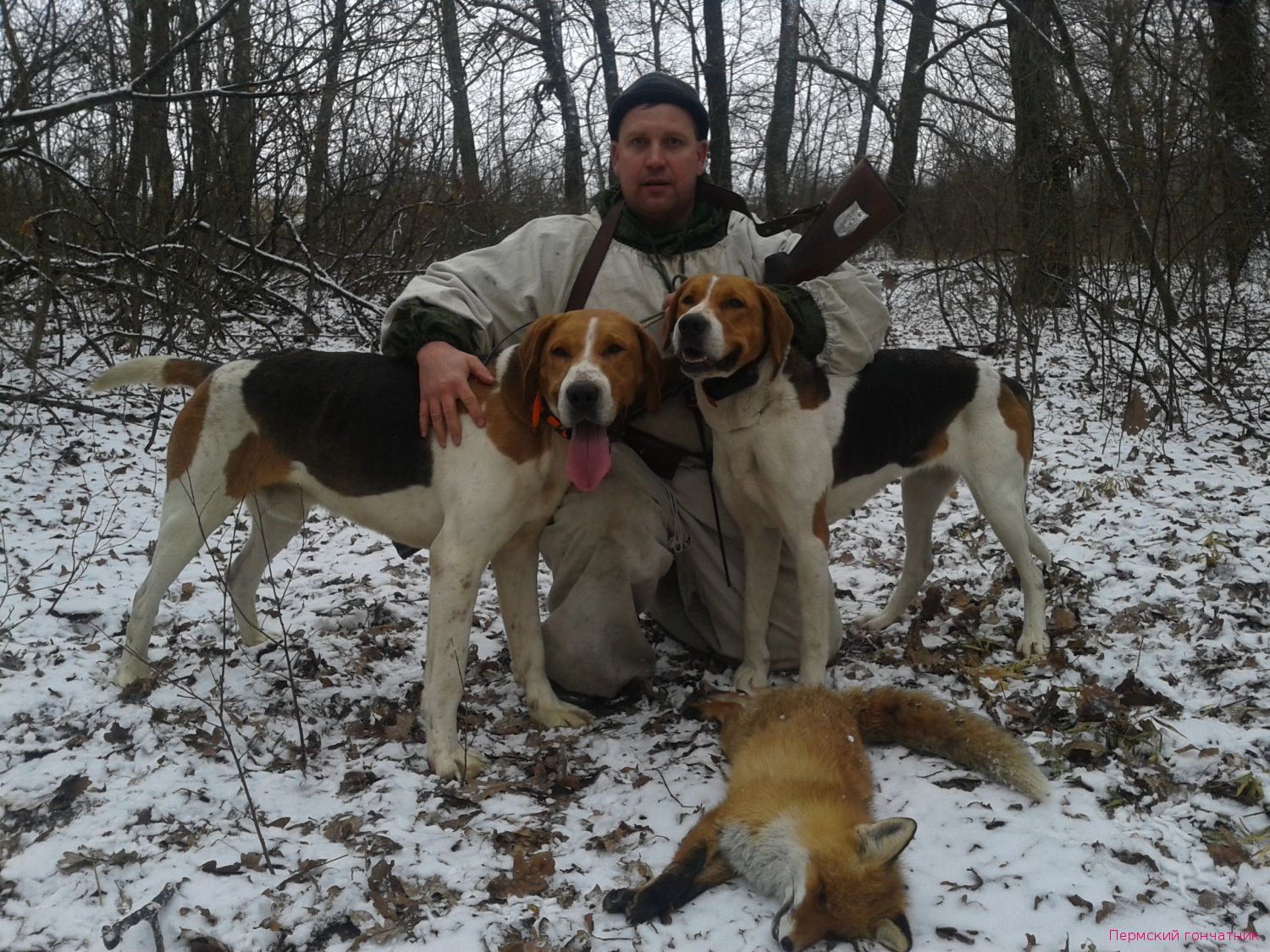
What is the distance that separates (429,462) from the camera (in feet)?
11.0

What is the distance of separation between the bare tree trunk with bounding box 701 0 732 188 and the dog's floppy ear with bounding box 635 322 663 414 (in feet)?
34.6

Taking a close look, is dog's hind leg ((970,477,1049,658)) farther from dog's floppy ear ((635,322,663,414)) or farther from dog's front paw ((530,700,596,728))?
dog's front paw ((530,700,596,728))

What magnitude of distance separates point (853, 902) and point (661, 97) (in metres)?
3.04

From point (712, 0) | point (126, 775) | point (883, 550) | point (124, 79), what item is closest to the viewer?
point (126, 775)

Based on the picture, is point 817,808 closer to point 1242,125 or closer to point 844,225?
point 844,225

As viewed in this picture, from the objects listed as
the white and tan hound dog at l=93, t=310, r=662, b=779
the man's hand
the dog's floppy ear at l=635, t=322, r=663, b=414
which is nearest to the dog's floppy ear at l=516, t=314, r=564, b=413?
the white and tan hound dog at l=93, t=310, r=662, b=779

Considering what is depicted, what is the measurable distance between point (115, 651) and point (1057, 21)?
8.25 meters

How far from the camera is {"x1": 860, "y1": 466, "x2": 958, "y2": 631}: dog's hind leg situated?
4.35 meters

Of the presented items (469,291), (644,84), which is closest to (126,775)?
(469,291)

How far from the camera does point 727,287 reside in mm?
3240

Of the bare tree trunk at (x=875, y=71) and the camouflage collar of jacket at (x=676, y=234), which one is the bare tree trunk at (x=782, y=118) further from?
the camouflage collar of jacket at (x=676, y=234)

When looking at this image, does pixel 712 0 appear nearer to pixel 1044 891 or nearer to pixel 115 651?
pixel 115 651

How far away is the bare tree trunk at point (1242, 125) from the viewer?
6.62 m

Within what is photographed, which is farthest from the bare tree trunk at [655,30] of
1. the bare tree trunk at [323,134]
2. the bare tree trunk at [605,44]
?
the bare tree trunk at [323,134]
